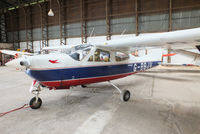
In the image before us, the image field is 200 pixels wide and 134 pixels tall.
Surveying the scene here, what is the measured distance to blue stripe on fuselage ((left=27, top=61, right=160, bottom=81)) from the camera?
2.56 metres

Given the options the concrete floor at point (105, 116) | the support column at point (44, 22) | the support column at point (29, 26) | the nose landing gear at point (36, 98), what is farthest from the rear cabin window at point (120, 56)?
the support column at point (29, 26)

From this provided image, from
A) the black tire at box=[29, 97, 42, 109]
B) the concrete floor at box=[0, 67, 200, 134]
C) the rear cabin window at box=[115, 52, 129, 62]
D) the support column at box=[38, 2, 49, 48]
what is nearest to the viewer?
the concrete floor at box=[0, 67, 200, 134]

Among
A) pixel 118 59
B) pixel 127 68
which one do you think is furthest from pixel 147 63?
pixel 118 59

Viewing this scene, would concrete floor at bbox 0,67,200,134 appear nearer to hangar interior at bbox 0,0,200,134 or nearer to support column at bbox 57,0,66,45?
hangar interior at bbox 0,0,200,134

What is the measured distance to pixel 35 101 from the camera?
3.00 meters

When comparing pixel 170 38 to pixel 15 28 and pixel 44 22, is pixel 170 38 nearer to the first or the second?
pixel 44 22

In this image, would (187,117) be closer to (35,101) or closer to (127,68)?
(127,68)

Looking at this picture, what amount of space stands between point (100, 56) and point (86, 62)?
616mm

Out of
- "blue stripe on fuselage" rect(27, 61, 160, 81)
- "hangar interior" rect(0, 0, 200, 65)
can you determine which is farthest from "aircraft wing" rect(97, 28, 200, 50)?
"hangar interior" rect(0, 0, 200, 65)

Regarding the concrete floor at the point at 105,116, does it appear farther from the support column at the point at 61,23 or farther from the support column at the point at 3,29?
the support column at the point at 3,29

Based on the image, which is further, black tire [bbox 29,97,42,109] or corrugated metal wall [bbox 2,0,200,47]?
corrugated metal wall [bbox 2,0,200,47]

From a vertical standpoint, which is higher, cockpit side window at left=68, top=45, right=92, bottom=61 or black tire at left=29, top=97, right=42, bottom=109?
cockpit side window at left=68, top=45, right=92, bottom=61

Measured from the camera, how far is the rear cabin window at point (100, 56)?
3.45 meters

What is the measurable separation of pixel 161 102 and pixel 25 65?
150 inches
